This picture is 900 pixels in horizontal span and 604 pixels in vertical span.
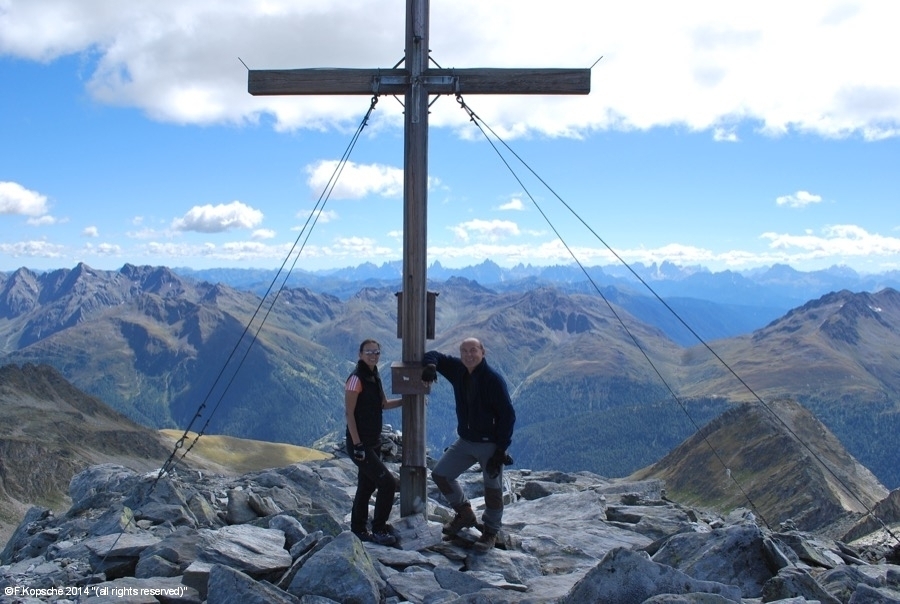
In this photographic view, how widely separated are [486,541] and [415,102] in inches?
324

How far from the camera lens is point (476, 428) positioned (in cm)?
1215

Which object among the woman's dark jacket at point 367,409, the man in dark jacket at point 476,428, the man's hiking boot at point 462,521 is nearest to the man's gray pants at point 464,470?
the man in dark jacket at point 476,428

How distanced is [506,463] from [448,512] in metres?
5.34

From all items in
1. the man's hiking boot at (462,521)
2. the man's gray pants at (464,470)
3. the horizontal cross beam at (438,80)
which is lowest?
the man's hiking boot at (462,521)

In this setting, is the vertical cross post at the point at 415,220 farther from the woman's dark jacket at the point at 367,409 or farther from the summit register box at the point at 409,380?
the woman's dark jacket at the point at 367,409

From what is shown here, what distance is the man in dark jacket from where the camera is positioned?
12039mm

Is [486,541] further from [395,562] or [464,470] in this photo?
[395,562]

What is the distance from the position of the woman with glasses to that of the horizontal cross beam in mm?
5023

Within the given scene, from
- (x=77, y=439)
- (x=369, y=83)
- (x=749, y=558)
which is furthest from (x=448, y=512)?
(x=77, y=439)

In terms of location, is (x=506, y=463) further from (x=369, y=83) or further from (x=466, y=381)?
(x=369, y=83)

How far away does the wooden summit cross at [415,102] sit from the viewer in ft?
42.0

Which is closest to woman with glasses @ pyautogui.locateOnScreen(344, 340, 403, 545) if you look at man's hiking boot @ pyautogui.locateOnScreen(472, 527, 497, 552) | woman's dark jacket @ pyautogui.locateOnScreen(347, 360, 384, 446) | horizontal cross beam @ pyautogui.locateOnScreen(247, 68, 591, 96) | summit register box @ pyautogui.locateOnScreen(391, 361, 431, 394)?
woman's dark jacket @ pyautogui.locateOnScreen(347, 360, 384, 446)

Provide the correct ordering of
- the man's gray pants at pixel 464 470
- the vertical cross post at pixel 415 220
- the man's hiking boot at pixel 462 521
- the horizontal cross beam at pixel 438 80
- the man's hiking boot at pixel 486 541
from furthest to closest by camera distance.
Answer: the horizontal cross beam at pixel 438 80 < the vertical cross post at pixel 415 220 < the man's hiking boot at pixel 462 521 < the man's gray pants at pixel 464 470 < the man's hiking boot at pixel 486 541

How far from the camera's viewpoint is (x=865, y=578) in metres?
10.3
